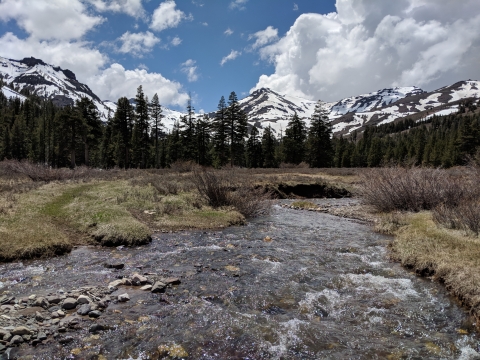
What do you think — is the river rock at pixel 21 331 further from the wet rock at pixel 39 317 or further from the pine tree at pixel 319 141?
the pine tree at pixel 319 141

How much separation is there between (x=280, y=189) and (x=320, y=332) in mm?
26643

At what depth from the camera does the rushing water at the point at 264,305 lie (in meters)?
5.26

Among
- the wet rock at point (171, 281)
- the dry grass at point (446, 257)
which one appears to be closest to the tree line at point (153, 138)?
the dry grass at point (446, 257)

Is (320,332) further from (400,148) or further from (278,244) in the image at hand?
(400,148)

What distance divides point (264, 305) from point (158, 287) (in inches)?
110

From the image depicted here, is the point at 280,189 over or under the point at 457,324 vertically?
over

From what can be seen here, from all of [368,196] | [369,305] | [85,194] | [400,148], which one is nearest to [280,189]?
[368,196]

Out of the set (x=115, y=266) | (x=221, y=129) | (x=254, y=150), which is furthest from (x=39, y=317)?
(x=254, y=150)

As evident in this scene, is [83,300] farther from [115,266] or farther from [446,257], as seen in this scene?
[446,257]

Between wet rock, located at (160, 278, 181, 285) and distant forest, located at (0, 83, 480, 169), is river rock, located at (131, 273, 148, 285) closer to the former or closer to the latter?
wet rock, located at (160, 278, 181, 285)

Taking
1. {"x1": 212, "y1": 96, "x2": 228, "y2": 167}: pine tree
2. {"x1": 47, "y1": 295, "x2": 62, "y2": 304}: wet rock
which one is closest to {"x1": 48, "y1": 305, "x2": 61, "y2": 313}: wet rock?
{"x1": 47, "y1": 295, "x2": 62, "y2": 304}: wet rock

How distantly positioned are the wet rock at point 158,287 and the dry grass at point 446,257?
7350mm

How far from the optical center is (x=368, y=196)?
1916 centimetres

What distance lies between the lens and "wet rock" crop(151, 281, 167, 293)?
745 cm
